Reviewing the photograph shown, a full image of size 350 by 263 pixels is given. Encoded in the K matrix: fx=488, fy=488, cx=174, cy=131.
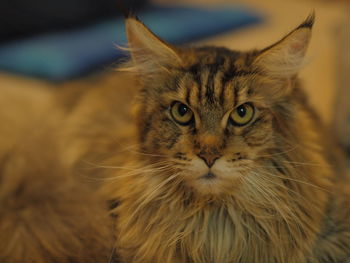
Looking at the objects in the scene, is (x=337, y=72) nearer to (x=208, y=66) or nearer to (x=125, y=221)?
(x=208, y=66)

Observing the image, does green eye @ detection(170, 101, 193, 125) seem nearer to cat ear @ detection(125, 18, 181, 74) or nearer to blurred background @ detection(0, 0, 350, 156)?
cat ear @ detection(125, 18, 181, 74)

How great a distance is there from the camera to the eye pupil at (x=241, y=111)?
1129 millimetres

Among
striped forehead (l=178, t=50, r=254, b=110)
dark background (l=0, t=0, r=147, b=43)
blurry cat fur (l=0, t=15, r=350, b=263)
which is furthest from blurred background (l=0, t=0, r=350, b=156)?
striped forehead (l=178, t=50, r=254, b=110)

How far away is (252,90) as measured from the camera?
115 centimetres

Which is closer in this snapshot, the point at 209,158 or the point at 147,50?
the point at 209,158

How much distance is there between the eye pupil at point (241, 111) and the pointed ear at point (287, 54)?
0.11 metres

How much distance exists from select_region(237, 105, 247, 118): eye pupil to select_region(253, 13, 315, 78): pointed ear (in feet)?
0.37

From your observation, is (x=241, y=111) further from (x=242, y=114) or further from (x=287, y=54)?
(x=287, y=54)

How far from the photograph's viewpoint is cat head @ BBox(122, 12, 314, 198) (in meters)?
1.09

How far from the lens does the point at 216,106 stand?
1.10 metres

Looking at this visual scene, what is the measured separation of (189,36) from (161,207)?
1.92 m

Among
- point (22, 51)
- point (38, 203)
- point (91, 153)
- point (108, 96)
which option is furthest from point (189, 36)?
point (38, 203)

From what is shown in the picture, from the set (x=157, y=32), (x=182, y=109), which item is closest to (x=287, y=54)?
(x=182, y=109)

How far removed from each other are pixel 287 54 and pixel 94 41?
184 cm
